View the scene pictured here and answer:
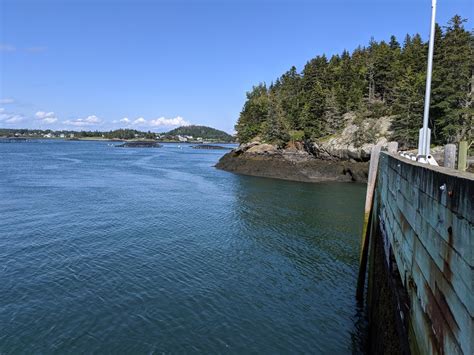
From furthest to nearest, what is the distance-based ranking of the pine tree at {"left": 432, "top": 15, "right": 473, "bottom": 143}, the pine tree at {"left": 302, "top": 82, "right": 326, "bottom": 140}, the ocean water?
the pine tree at {"left": 302, "top": 82, "right": 326, "bottom": 140} → the pine tree at {"left": 432, "top": 15, "right": 473, "bottom": 143} → the ocean water

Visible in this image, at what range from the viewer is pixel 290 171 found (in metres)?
61.5

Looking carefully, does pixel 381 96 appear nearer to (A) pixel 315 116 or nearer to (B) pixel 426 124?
(A) pixel 315 116

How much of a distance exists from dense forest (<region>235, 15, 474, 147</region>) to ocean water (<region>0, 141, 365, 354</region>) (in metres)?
21.1

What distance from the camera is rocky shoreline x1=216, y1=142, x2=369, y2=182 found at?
5903 cm

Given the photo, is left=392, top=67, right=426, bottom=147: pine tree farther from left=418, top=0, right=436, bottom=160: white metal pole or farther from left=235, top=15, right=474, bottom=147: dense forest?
left=418, top=0, right=436, bottom=160: white metal pole

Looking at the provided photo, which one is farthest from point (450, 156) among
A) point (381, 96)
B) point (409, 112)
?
point (381, 96)

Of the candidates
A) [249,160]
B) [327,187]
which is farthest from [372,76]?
[327,187]

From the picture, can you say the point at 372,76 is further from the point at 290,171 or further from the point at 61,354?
the point at 61,354

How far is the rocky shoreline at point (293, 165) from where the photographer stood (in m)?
59.0

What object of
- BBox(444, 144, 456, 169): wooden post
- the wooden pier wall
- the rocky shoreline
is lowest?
the rocky shoreline

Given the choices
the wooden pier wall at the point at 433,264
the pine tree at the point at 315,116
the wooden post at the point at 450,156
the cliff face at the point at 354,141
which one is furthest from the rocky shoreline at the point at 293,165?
the wooden pier wall at the point at 433,264

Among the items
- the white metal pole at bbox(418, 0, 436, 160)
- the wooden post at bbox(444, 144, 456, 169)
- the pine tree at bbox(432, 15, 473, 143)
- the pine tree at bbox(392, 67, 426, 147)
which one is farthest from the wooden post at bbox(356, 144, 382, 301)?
the pine tree at bbox(392, 67, 426, 147)

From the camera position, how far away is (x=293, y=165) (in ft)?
208

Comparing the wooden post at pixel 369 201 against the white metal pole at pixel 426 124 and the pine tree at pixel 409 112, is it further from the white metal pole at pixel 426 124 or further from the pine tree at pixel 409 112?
the pine tree at pixel 409 112
